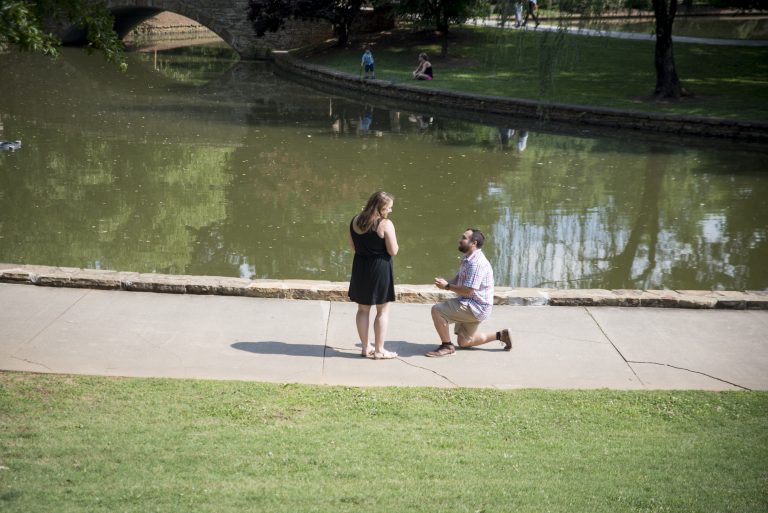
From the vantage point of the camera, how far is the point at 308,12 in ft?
136

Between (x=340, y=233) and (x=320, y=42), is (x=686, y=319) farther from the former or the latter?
(x=320, y=42)

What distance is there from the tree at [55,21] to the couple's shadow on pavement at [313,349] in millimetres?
2959

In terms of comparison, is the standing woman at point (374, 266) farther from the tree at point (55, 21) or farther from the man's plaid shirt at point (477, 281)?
the tree at point (55, 21)

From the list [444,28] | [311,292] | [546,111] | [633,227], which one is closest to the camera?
[311,292]

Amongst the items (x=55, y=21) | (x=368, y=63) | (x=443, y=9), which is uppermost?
(x=443, y=9)

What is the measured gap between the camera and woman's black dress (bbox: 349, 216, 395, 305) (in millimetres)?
8164

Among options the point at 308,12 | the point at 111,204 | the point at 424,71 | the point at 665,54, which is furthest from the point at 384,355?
the point at 308,12

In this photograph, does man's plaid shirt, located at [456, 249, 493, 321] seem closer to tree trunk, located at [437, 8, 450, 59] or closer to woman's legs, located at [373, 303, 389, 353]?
woman's legs, located at [373, 303, 389, 353]

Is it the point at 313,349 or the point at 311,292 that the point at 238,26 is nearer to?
the point at 311,292

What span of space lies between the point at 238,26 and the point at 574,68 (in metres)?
19.9

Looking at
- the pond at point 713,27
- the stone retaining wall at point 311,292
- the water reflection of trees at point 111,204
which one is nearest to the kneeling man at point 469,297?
the stone retaining wall at point 311,292

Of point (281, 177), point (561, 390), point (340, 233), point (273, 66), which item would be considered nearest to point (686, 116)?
point (281, 177)

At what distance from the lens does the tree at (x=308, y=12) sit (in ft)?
135

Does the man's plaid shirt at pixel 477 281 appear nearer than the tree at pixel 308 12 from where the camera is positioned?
Yes
